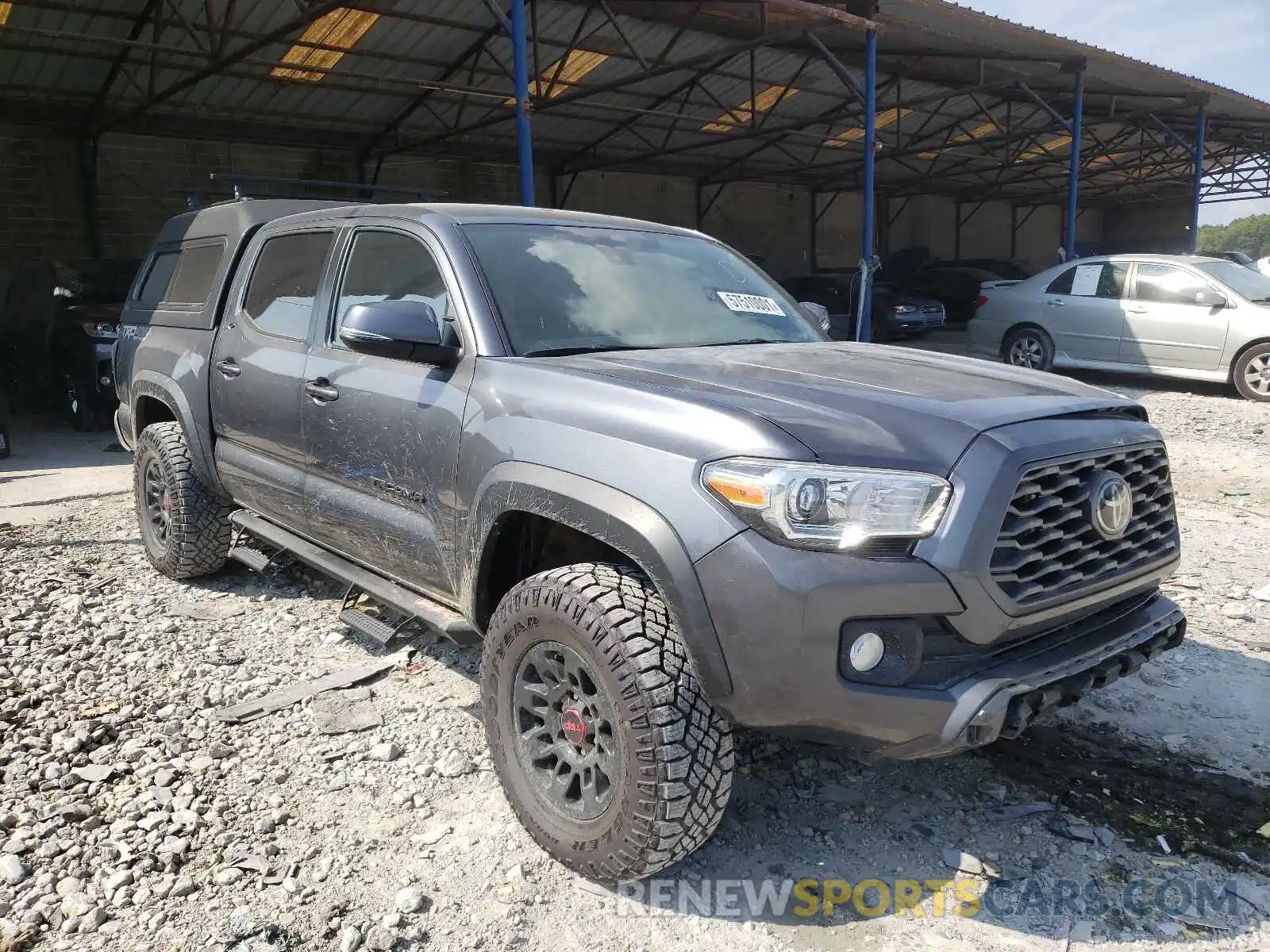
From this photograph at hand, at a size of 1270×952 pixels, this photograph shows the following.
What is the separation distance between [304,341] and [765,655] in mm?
2398

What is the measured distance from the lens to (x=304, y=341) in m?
3.71

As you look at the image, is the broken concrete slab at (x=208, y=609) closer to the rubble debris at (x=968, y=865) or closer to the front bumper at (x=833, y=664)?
the front bumper at (x=833, y=664)

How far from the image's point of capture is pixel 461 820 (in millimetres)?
2832

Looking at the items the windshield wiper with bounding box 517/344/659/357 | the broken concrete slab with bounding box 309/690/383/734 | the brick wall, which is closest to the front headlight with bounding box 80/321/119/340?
the brick wall

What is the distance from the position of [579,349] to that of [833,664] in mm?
1349

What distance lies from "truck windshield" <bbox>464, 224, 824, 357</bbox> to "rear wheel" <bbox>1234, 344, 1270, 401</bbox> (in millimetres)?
7969

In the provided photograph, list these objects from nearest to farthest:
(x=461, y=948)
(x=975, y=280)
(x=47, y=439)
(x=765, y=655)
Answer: (x=765, y=655) → (x=461, y=948) → (x=47, y=439) → (x=975, y=280)

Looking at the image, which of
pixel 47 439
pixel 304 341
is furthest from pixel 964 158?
pixel 304 341

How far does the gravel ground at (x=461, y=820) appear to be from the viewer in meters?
2.36

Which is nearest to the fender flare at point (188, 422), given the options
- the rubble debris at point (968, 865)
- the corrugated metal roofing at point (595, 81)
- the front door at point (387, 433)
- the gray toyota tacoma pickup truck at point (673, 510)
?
the gray toyota tacoma pickup truck at point (673, 510)

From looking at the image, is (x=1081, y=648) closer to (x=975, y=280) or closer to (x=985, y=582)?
(x=985, y=582)

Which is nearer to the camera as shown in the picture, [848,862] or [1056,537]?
[1056,537]

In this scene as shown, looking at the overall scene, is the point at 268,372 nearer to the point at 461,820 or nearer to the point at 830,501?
the point at 461,820

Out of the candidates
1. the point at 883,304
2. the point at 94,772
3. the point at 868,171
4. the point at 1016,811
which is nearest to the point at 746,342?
the point at 1016,811
